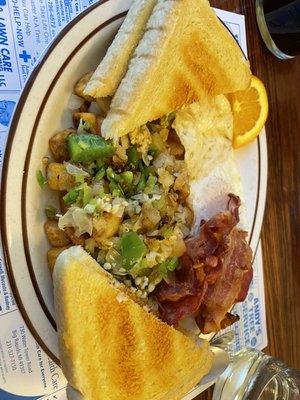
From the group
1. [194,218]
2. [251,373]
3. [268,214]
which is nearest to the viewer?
[194,218]

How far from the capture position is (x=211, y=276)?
131cm

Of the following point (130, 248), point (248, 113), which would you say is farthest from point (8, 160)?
point (248, 113)

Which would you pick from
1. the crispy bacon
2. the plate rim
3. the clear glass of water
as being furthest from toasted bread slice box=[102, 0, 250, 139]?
the clear glass of water

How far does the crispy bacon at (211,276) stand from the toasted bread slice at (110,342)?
0.06 meters

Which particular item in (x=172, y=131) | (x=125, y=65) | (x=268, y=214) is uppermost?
(x=125, y=65)

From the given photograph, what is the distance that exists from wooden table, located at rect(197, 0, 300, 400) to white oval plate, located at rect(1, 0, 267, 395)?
63cm

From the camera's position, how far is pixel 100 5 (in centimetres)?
117

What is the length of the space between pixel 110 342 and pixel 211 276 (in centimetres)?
29

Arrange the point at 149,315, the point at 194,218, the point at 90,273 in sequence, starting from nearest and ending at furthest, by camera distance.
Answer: the point at 90,273 → the point at 149,315 → the point at 194,218

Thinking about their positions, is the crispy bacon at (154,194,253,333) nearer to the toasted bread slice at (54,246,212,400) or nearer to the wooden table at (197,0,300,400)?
the toasted bread slice at (54,246,212,400)

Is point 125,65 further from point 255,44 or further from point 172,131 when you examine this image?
point 255,44

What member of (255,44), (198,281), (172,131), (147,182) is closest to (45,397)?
(198,281)

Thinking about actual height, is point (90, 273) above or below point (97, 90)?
below

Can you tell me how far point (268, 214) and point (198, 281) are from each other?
0.52 m
